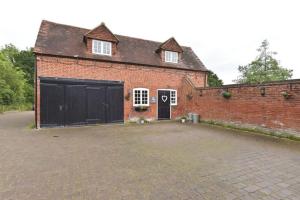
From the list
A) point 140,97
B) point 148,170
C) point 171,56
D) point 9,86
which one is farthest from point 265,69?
point 9,86

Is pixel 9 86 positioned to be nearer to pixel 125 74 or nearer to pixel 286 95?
pixel 125 74

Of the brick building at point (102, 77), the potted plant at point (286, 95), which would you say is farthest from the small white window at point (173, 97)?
the potted plant at point (286, 95)

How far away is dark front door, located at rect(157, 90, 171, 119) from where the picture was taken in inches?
543

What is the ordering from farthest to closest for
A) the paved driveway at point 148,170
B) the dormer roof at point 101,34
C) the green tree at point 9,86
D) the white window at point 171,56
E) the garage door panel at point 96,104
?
the green tree at point 9,86 → the white window at point 171,56 → the dormer roof at point 101,34 → the garage door panel at point 96,104 → the paved driveway at point 148,170

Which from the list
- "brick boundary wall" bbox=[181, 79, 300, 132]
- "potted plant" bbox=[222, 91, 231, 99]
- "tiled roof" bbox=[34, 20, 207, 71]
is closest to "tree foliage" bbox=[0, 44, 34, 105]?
"tiled roof" bbox=[34, 20, 207, 71]

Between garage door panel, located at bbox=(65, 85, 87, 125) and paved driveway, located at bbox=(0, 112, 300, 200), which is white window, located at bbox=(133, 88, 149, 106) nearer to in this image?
garage door panel, located at bbox=(65, 85, 87, 125)

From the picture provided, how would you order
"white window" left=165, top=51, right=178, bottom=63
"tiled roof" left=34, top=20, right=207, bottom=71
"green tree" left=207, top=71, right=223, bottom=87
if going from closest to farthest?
"tiled roof" left=34, top=20, right=207, bottom=71 → "white window" left=165, top=51, right=178, bottom=63 → "green tree" left=207, top=71, right=223, bottom=87

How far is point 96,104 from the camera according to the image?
11523 mm

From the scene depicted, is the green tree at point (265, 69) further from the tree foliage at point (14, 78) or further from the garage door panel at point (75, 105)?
the tree foliage at point (14, 78)

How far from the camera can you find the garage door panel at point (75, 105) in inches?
422

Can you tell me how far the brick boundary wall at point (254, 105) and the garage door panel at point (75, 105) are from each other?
802 cm

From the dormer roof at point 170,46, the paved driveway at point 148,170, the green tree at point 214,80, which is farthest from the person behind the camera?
the green tree at point 214,80

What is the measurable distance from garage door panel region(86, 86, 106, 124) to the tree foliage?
2067 cm

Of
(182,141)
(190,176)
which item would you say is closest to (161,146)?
(182,141)
